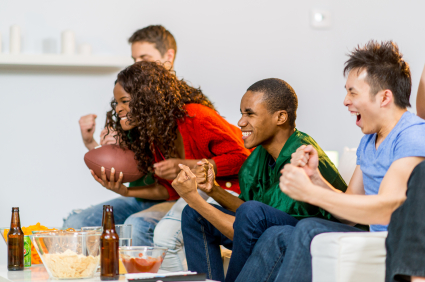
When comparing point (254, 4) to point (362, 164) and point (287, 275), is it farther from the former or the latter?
point (287, 275)

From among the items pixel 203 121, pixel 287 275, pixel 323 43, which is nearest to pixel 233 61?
pixel 323 43

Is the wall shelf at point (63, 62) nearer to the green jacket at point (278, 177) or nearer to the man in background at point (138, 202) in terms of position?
the man in background at point (138, 202)

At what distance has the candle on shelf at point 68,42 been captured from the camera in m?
3.10

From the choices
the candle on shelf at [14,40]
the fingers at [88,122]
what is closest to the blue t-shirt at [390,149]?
the fingers at [88,122]

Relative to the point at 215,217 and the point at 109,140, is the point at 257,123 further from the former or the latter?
the point at 109,140

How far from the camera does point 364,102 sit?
1309mm

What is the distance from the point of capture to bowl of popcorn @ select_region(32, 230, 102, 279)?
1.26 m

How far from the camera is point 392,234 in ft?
3.36

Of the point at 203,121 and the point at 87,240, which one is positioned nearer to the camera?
the point at 87,240

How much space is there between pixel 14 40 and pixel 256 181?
2031 mm

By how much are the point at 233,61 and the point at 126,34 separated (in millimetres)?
785

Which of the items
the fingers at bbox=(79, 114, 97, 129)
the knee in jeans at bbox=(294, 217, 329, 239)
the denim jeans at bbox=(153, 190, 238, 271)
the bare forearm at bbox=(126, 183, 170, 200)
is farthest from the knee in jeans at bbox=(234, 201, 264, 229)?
the fingers at bbox=(79, 114, 97, 129)

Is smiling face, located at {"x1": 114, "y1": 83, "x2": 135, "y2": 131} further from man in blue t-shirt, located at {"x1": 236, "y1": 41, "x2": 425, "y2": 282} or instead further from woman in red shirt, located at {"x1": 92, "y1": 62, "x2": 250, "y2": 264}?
man in blue t-shirt, located at {"x1": 236, "y1": 41, "x2": 425, "y2": 282}

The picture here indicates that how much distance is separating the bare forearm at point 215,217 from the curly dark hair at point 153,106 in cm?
51
